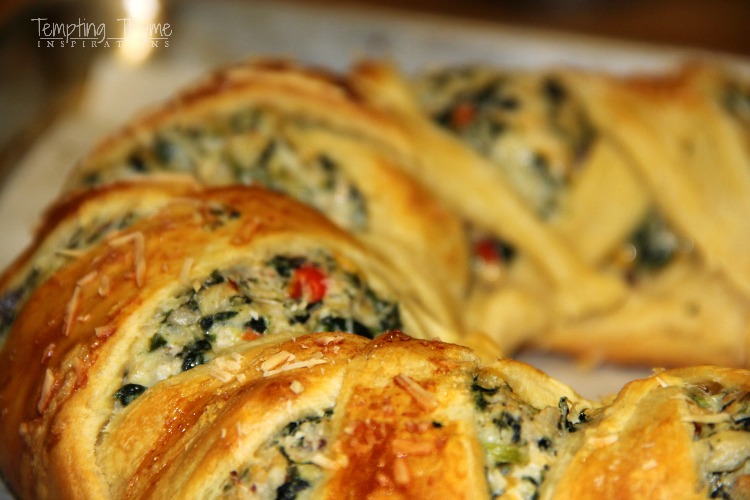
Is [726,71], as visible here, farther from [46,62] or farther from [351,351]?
[46,62]

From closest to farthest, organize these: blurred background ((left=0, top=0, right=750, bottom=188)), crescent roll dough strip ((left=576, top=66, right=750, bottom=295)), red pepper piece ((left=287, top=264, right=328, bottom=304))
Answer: red pepper piece ((left=287, top=264, right=328, bottom=304)), crescent roll dough strip ((left=576, top=66, right=750, bottom=295)), blurred background ((left=0, top=0, right=750, bottom=188))

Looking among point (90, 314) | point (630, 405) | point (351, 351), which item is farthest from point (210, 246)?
point (630, 405)

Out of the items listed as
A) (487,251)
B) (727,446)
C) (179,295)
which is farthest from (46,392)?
(487,251)

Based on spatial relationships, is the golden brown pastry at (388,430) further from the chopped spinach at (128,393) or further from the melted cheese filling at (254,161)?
the melted cheese filling at (254,161)

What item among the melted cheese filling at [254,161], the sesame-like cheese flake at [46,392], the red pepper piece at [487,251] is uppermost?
the red pepper piece at [487,251]

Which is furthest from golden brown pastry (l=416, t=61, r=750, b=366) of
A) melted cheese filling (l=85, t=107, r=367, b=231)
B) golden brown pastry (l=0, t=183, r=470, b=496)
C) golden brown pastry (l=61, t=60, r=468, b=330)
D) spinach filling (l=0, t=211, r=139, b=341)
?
spinach filling (l=0, t=211, r=139, b=341)

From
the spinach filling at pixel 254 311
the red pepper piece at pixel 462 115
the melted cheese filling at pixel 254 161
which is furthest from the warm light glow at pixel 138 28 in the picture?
the spinach filling at pixel 254 311

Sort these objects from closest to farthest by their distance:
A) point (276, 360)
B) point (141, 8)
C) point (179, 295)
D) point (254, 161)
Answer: point (276, 360), point (179, 295), point (254, 161), point (141, 8)

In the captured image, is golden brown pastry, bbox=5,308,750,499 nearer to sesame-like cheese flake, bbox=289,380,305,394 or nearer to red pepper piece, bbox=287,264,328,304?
sesame-like cheese flake, bbox=289,380,305,394

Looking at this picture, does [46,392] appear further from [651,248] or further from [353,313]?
[651,248]
